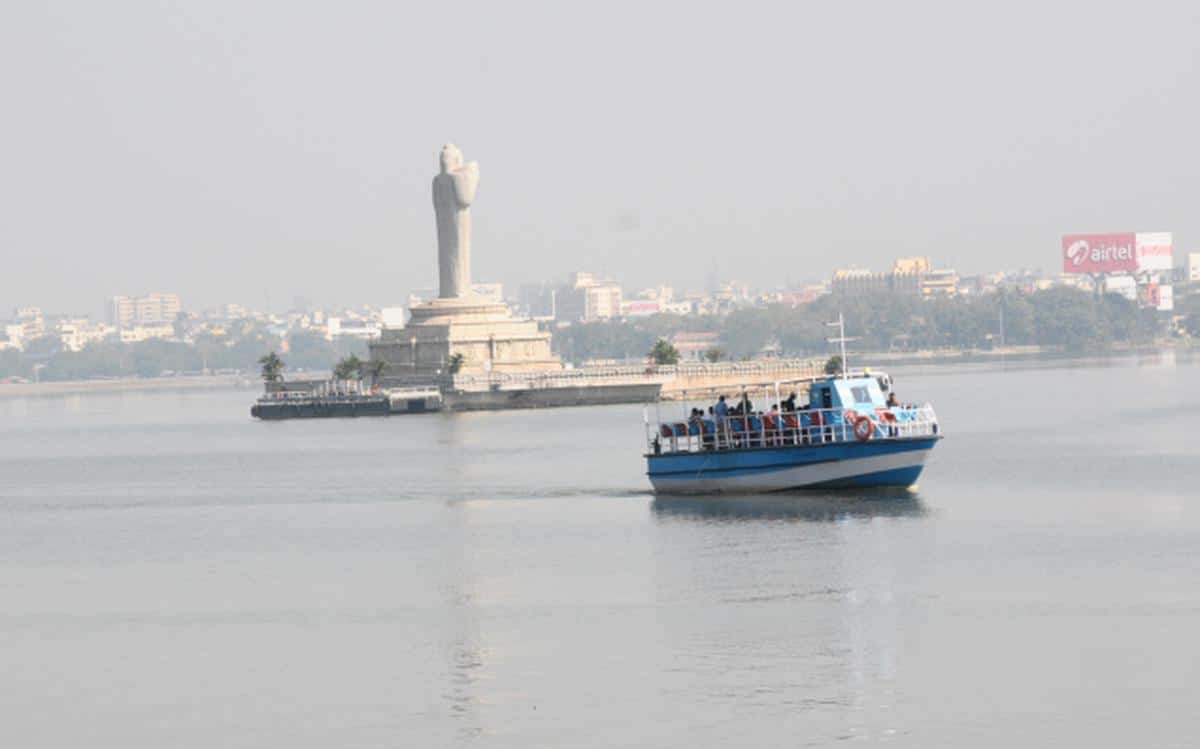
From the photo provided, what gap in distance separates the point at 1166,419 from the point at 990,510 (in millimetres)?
37001

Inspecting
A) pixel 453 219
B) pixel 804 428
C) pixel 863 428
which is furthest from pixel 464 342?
pixel 863 428

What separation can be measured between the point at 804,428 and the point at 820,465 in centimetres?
92

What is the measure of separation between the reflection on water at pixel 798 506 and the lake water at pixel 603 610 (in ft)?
0.53

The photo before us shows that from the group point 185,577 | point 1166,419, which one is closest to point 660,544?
point 185,577

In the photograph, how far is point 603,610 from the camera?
32.3 meters

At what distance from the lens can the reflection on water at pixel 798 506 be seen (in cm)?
4306

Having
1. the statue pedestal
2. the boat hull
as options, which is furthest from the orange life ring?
the statue pedestal

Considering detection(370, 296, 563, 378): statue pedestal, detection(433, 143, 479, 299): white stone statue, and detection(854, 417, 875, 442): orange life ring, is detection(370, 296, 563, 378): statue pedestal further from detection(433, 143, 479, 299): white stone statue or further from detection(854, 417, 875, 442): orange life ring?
detection(854, 417, 875, 442): orange life ring

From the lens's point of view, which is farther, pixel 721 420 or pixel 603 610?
pixel 721 420

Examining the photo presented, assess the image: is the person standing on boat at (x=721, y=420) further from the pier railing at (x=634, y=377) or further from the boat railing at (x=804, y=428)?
the pier railing at (x=634, y=377)

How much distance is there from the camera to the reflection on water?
43.1m

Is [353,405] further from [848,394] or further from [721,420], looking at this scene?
[848,394]

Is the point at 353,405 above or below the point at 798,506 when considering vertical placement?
above

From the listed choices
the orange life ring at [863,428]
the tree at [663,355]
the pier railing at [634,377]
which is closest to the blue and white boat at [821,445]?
the orange life ring at [863,428]
